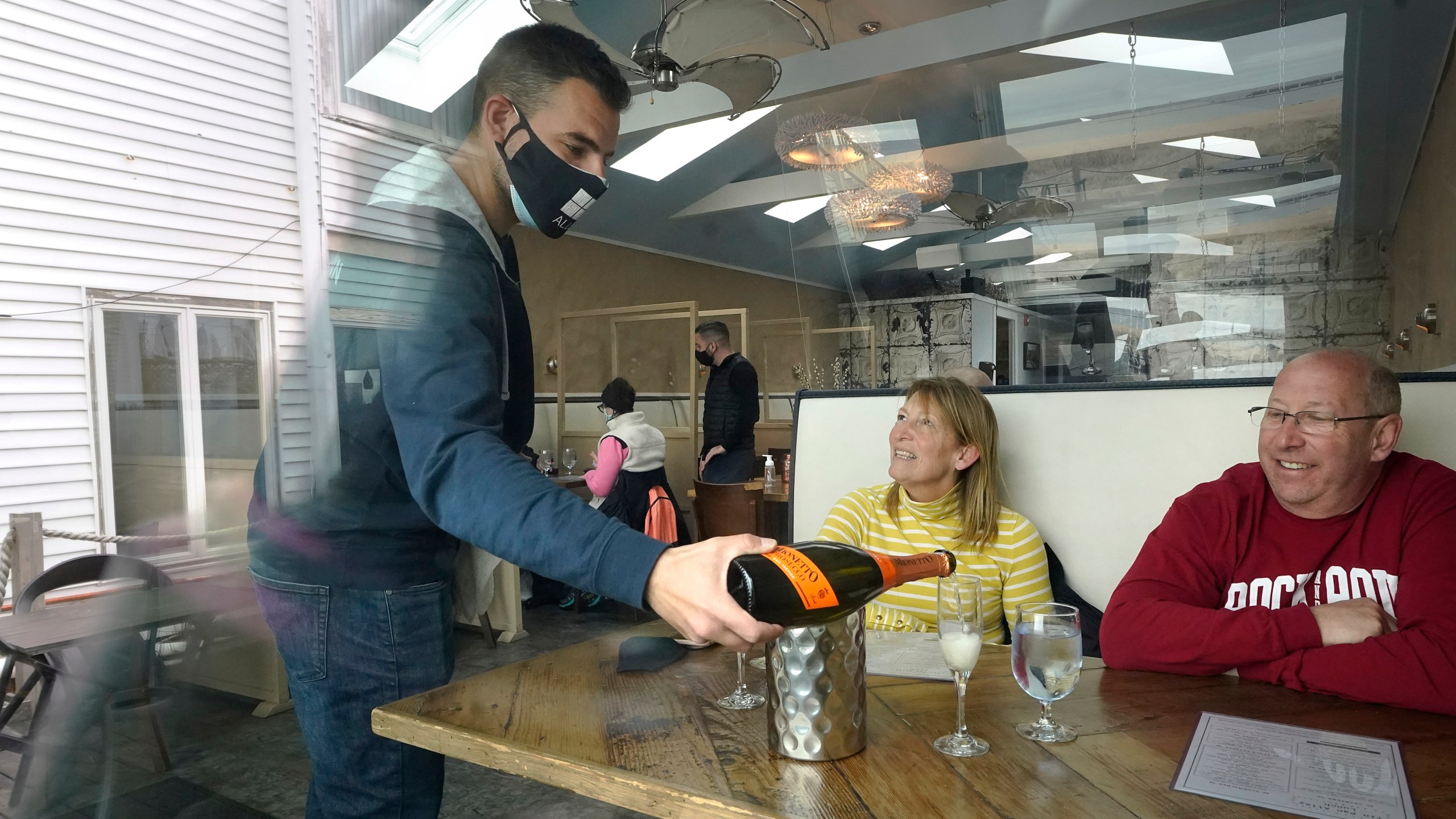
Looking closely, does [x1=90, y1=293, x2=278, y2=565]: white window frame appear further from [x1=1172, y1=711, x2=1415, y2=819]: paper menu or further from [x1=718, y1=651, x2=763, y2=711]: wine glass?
[x1=1172, y1=711, x2=1415, y2=819]: paper menu

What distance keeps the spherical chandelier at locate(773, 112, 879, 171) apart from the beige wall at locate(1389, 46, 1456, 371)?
1884 millimetres

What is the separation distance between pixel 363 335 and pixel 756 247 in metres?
3.02

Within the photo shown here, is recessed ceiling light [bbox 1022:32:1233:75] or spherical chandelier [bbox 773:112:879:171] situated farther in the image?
spherical chandelier [bbox 773:112:879:171]

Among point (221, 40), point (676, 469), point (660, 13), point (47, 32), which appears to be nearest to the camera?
point (47, 32)

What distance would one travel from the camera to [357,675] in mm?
1017

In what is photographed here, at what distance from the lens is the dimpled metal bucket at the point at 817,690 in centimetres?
70

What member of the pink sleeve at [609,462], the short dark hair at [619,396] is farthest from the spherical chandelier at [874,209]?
the pink sleeve at [609,462]

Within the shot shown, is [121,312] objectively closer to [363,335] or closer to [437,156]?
[363,335]

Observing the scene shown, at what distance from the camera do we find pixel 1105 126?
10.5ft

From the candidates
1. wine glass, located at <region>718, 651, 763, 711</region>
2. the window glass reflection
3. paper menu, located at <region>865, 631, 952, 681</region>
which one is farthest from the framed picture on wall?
the window glass reflection

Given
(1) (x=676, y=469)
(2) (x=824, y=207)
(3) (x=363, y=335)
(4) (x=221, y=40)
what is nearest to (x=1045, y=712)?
(3) (x=363, y=335)

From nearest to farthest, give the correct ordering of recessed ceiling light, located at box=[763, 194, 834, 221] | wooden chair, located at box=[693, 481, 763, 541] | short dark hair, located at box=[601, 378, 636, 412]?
wooden chair, located at box=[693, 481, 763, 541]
recessed ceiling light, located at box=[763, 194, 834, 221]
short dark hair, located at box=[601, 378, 636, 412]

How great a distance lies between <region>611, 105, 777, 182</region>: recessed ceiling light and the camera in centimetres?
362

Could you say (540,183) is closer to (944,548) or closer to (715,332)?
(944,548)
